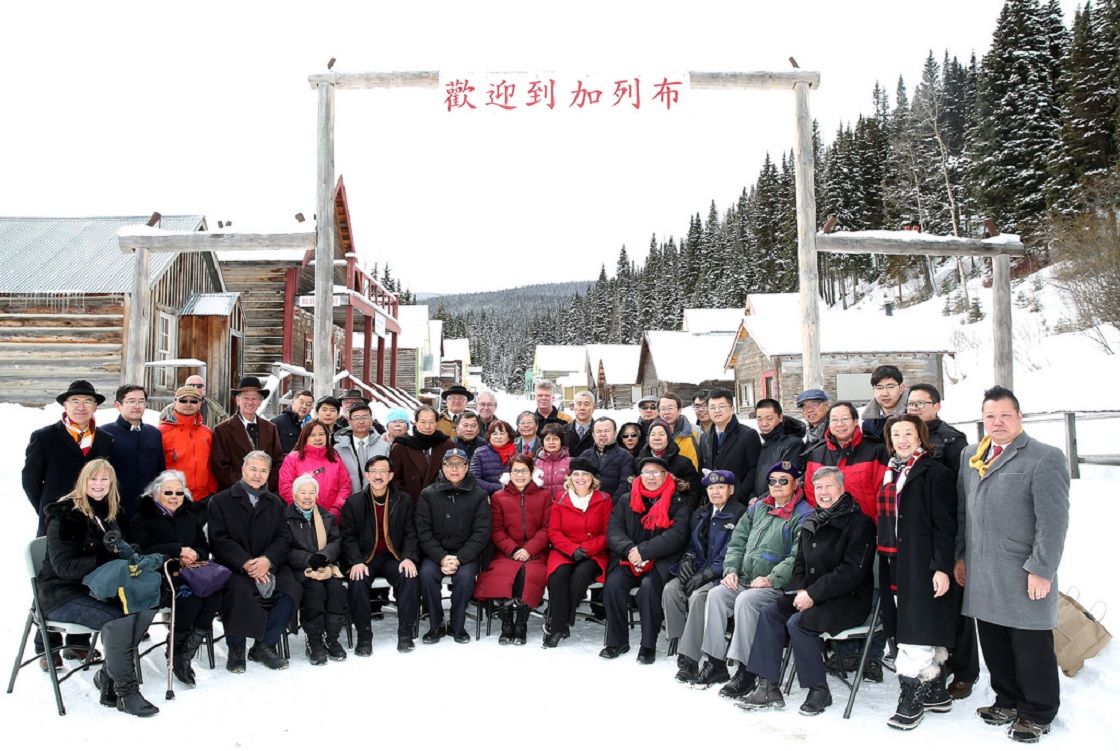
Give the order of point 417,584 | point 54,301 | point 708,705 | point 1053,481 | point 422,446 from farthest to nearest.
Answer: point 54,301 < point 422,446 < point 417,584 < point 708,705 < point 1053,481

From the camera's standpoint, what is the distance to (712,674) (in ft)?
16.1

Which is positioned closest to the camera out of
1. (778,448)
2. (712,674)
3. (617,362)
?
(712,674)

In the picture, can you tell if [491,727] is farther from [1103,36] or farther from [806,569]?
[1103,36]

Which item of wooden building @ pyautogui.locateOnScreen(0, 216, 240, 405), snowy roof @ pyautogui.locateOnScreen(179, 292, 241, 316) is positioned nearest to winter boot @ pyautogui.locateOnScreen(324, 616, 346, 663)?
wooden building @ pyautogui.locateOnScreen(0, 216, 240, 405)

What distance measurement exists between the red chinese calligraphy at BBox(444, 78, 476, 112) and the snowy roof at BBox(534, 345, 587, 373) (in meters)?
62.7

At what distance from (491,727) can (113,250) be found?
14760mm

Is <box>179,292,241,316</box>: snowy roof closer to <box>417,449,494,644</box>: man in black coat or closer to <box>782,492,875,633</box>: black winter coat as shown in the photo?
<box>417,449,494,644</box>: man in black coat

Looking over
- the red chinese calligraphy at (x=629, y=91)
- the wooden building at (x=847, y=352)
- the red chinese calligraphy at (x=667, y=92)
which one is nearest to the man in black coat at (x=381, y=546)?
the red chinese calligraphy at (x=629, y=91)

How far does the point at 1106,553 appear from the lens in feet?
19.6

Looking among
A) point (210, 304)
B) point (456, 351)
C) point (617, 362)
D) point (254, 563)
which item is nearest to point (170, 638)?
point (254, 563)

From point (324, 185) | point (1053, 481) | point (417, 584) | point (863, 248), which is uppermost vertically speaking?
point (324, 185)

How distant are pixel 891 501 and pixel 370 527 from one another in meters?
3.91

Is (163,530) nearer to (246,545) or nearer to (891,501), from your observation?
(246,545)

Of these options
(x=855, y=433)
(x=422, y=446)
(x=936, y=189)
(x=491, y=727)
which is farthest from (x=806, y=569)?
(x=936, y=189)
